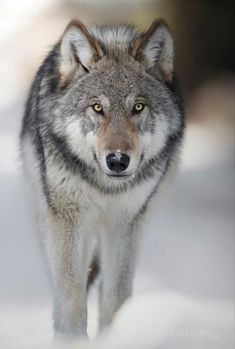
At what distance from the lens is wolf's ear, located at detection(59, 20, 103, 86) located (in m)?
2.71

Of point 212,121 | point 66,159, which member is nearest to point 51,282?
point 66,159

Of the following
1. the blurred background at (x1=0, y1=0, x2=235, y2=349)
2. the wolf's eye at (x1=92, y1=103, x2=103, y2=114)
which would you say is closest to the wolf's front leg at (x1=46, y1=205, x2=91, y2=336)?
the blurred background at (x1=0, y1=0, x2=235, y2=349)

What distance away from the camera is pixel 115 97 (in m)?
2.68

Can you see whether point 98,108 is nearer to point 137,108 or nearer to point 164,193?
point 137,108

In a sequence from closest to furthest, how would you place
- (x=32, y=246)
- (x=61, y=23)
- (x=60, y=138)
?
(x=60, y=138)
(x=32, y=246)
(x=61, y=23)

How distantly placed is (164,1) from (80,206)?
1.66m

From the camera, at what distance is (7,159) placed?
133 inches

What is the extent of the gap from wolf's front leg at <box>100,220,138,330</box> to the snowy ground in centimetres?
4

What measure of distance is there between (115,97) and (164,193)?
28.2 inches

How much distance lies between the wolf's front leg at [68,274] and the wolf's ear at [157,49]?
2.04ft

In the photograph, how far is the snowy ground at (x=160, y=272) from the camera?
294 cm

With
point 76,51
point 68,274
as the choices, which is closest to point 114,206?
point 68,274

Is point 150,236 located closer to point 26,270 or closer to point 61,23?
point 26,270

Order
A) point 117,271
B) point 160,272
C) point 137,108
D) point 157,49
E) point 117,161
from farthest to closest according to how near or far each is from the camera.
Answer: point 160,272 → point 117,271 → point 157,49 → point 137,108 → point 117,161
